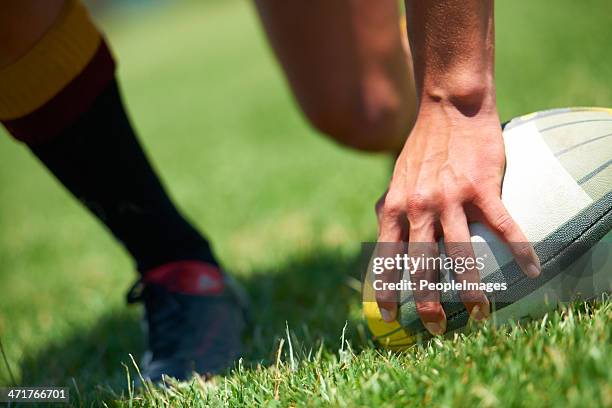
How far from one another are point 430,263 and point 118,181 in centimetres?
98

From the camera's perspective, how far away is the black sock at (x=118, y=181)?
5.98 feet

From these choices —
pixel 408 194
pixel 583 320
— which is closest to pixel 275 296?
pixel 408 194

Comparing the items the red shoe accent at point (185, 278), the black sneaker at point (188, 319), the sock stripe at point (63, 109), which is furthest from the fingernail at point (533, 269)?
the sock stripe at point (63, 109)

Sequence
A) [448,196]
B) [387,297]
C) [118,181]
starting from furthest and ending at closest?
[118,181], [387,297], [448,196]

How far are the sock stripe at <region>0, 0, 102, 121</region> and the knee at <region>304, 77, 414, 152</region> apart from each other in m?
1.01

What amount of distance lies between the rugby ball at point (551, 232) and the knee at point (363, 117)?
1.12 meters

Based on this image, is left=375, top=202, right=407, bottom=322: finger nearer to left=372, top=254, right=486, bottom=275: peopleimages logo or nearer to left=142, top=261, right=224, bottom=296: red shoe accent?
left=372, top=254, right=486, bottom=275: peopleimages logo

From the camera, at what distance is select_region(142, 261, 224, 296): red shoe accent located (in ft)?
6.43

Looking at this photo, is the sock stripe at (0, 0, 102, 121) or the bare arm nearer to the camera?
the bare arm

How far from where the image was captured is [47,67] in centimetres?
170

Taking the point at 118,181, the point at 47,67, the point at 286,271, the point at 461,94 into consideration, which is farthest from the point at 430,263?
the point at 286,271

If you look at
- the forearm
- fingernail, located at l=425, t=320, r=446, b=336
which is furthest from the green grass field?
the forearm

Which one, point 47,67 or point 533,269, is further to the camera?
point 47,67

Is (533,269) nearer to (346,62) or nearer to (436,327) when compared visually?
(436,327)
